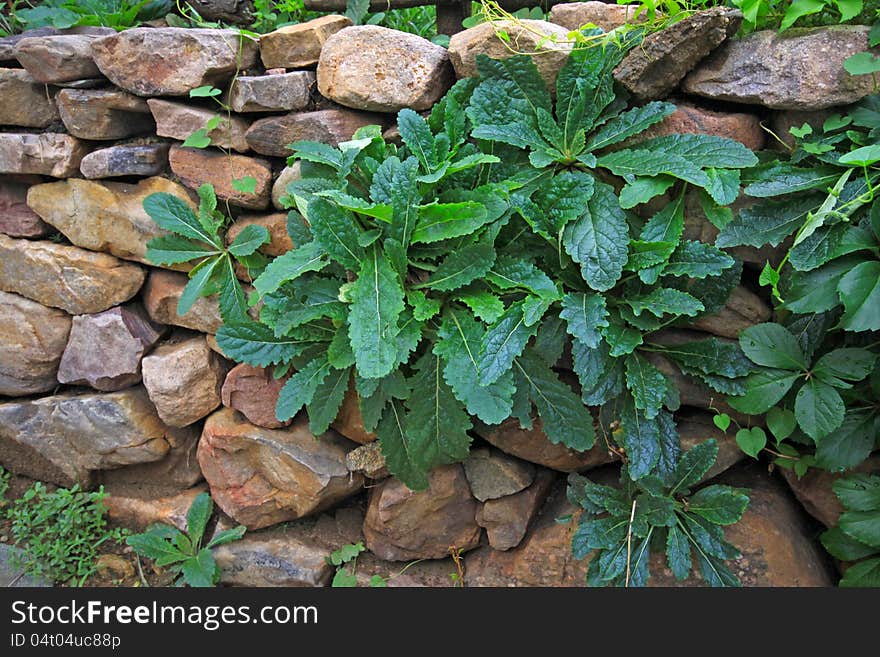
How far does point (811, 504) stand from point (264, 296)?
2.14 meters

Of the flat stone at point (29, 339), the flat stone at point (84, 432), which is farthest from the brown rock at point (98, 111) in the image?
the flat stone at point (84, 432)

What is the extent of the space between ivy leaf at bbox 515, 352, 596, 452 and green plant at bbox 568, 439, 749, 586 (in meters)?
0.24

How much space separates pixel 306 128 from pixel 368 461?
54.2 inches

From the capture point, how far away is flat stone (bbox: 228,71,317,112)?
269 cm

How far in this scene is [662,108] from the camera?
7.61 ft

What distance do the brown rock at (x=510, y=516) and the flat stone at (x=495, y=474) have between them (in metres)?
0.04

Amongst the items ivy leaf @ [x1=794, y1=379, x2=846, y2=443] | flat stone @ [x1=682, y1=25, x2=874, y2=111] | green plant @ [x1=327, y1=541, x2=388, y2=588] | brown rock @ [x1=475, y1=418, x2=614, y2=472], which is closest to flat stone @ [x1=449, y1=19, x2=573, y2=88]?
flat stone @ [x1=682, y1=25, x2=874, y2=111]

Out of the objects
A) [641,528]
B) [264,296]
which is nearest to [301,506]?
[264,296]

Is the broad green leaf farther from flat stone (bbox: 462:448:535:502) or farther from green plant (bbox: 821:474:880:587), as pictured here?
flat stone (bbox: 462:448:535:502)

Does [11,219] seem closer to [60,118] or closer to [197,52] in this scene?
[60,118]

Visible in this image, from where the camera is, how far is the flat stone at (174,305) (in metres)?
Answer: 2.95

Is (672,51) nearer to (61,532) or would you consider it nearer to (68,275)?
(68,275)

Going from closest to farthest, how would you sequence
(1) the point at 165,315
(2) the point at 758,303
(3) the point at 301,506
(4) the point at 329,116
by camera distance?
(2) the point at 758,303 < (4) the point at 329,116 < (3) the point at 301,506 < (1) the point at 165,315

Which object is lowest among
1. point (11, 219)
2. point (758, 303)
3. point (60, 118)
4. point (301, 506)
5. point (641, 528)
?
point (301, 506)
